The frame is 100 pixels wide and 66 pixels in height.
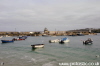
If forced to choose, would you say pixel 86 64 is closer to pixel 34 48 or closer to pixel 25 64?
pixel 25 64

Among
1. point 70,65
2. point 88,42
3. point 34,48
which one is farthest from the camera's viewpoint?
point 88,42

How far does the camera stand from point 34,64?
16266 mm

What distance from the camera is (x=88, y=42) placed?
40562 millimetres

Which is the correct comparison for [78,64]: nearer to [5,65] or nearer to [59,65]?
[59,65]

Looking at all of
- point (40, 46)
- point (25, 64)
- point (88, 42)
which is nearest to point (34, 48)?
point (40, 46)

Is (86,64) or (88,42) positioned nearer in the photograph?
(86,64)

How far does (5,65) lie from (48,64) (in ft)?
18.2

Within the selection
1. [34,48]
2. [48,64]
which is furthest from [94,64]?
[34,48]

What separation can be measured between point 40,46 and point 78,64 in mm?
17376

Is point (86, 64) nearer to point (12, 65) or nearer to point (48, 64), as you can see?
point (48, 64)

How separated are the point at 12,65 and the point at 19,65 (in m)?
0.90

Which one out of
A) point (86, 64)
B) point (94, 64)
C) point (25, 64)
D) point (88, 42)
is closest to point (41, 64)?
point (25, 64)

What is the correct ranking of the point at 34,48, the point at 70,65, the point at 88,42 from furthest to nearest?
the point at 88,42 < the point at 34,48 < the point at 70,65

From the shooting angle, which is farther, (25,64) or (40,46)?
(40,46)
